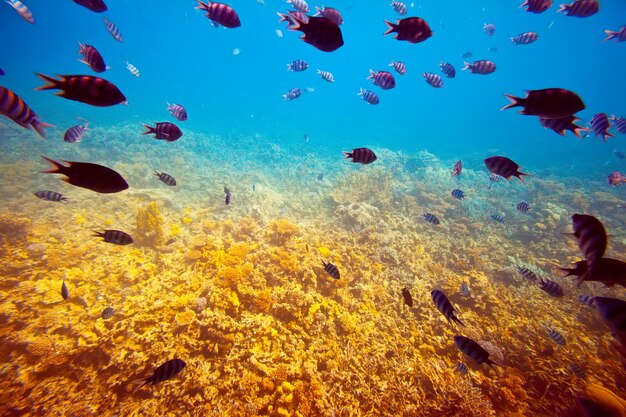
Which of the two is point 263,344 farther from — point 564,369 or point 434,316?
point 564,369

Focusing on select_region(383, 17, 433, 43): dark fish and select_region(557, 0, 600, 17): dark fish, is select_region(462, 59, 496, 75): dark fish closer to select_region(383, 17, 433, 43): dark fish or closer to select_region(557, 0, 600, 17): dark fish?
select_region(557, 0, 600, 17): dark fish

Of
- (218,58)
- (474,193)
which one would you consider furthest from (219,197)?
(218,58)

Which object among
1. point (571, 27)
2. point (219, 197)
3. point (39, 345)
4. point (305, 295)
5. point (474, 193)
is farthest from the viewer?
point (571, 27)

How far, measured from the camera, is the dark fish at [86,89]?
2091mm

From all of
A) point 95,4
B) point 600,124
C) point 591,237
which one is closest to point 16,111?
point 95,4

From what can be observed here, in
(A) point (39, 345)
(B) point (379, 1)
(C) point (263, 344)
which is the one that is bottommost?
(A) point (39, 345)

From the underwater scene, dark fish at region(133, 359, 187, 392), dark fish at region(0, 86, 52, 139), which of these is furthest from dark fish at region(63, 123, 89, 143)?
dark fish at region(133, 359, 187, 392)

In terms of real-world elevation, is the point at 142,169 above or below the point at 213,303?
above

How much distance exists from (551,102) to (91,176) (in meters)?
4.46

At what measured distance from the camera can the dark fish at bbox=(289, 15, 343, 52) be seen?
2.71 metres

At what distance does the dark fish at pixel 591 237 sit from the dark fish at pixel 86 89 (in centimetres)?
449

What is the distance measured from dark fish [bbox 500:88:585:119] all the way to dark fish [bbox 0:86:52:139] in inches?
181

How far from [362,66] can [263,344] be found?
188863 mm

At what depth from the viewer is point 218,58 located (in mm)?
170375
